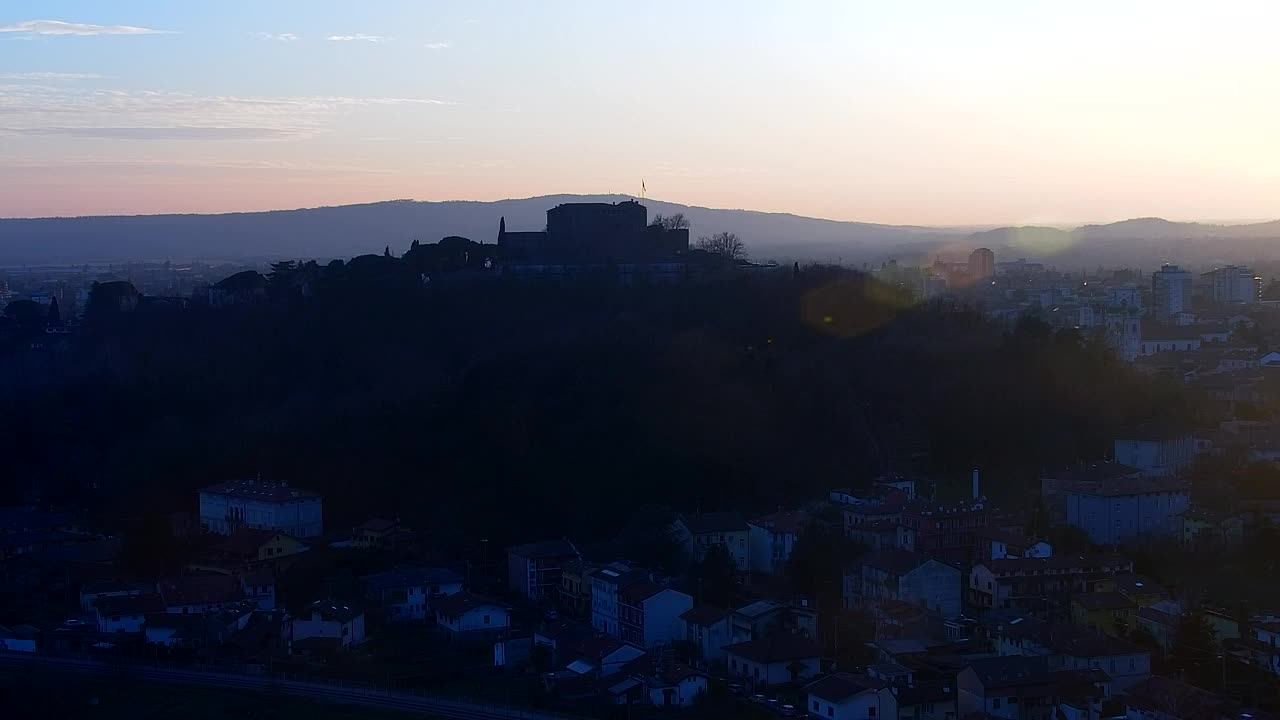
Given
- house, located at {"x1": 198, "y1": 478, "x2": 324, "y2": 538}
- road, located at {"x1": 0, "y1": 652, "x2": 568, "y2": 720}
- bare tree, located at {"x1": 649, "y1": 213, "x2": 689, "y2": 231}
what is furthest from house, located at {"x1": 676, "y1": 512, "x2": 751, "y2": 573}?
bare tree, located at {"x1": 649, "y1": 213, "x2": 689, "y2": 231}

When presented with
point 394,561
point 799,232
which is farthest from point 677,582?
point 799,232

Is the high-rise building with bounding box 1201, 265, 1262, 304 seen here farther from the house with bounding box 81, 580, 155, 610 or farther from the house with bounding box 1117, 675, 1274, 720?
the house with bounding box 81, 580, 155, 610

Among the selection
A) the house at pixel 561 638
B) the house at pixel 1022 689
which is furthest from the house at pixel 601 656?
the house at pixel 1022 689

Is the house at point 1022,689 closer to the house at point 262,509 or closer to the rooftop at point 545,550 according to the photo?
the rooftop at point 545,550

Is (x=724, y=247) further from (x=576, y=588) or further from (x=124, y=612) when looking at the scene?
(x=124, y=612)

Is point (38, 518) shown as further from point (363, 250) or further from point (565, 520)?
point (363, 250)
